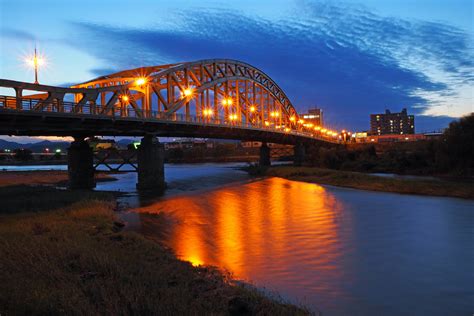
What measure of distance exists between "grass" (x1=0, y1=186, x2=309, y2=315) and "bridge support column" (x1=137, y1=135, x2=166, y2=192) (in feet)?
92.6

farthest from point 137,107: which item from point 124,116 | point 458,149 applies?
point 458,149

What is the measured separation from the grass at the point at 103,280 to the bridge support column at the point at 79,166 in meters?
28.2

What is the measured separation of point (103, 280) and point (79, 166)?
→ 38.0 metres

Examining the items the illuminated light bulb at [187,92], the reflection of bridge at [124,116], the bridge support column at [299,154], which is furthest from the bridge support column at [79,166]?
the bridge support column at [299,154]

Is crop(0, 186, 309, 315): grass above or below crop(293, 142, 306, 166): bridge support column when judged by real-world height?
below

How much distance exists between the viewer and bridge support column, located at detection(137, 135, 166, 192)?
44875mm

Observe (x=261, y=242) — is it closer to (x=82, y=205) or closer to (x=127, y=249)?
(x=127, y=249)

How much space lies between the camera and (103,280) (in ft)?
30.7

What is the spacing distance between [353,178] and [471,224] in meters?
28.6

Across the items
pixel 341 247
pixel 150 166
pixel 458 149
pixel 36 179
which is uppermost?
pixel 458 149

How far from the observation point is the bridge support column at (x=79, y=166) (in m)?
43.4

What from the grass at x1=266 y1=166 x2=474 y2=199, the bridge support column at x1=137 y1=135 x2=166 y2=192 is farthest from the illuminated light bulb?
the grass at x1=266 y1=166 x2=474 y2=199

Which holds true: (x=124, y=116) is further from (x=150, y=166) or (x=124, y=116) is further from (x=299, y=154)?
(x=299, y=154)

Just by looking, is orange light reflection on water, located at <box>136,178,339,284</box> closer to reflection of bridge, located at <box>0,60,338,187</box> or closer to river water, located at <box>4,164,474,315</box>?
river water, located at <box>4,164,474,315</box>
